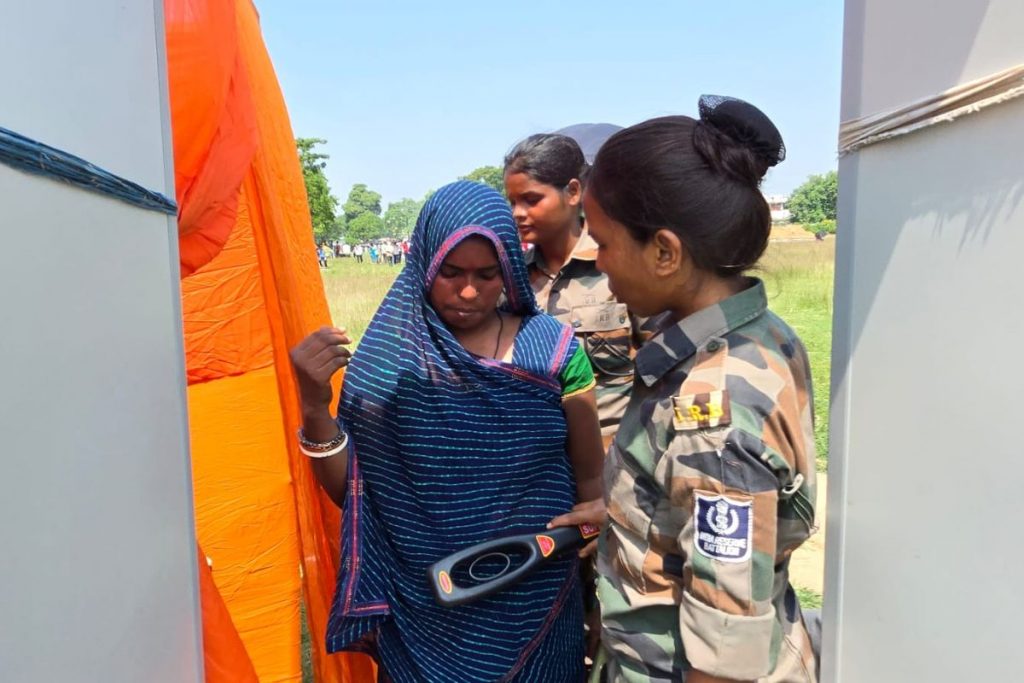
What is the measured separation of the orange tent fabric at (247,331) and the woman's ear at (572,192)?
0.86 m

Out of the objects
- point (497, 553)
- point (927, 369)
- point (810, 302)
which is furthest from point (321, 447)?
point (810, 302)

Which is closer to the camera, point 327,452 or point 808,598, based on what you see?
point 327,452

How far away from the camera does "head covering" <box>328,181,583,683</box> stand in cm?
147

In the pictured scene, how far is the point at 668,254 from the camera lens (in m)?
1.03

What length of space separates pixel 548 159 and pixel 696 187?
4.64 ft

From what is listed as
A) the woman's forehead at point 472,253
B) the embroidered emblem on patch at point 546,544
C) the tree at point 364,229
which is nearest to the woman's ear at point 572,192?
the woman's forehead at point 472,253

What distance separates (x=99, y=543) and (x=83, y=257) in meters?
0.33

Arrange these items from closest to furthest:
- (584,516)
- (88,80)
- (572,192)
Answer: (88,80) < (584,516) < (572,192)

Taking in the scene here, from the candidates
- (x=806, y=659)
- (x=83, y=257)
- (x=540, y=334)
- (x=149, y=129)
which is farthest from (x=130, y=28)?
(x=806, y=659)

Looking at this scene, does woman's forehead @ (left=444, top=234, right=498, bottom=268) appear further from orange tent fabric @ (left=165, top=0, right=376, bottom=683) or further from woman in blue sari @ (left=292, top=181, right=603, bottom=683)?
orange tent fabric @ (left=165, top=0, right=376, bottom=683)

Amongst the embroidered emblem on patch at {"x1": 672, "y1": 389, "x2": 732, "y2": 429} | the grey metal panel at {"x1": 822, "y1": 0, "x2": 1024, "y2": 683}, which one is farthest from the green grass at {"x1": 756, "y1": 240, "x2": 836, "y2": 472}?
the embroidered emblem on patch at {"x1": 672, "y1": 389, "x2": 732, "y2": 429}

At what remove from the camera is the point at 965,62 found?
0.68 meters

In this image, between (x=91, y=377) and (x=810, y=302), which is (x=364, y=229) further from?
(x=91, y=377)

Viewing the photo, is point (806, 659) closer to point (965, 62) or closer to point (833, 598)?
point (833, 598)
